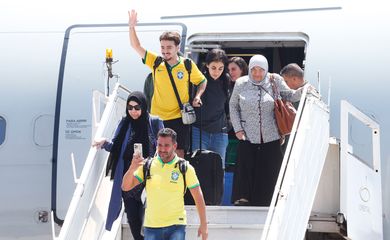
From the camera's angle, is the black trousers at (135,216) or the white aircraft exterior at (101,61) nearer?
the black trousers at (135,216)

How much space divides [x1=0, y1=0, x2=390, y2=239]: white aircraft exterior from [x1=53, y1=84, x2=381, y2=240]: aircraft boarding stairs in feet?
2.98

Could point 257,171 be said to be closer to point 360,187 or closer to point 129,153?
point 360,187

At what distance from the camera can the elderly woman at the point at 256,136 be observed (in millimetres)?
7094

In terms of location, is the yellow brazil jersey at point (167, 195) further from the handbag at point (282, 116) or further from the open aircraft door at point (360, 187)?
the open aircraft door at point (360, 187)

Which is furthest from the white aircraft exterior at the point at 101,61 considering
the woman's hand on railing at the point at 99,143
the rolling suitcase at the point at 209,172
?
the woman's hand on railing at the point at 99,143

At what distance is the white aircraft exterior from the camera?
337 inches

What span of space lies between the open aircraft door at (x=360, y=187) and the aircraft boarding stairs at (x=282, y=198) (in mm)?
75

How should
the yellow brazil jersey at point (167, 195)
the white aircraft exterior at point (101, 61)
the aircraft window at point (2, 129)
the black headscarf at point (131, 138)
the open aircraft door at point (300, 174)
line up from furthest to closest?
the aircraft window at point (2, 129) < the white aircraft exterior at point (101, 61) < the black headscarf at point (131, 138) < the open aircraft door at point (300, 174) < the yellow brazil jersey at point (167, 195)

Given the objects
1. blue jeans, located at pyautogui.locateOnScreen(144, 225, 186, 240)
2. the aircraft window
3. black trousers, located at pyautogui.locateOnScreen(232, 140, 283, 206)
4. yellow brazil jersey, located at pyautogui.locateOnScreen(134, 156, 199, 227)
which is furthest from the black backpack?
the aircraft window

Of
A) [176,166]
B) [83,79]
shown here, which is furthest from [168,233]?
[83,79]

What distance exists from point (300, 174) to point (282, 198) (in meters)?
0.51

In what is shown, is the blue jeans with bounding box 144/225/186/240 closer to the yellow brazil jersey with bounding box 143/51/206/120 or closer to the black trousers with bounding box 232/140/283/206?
the black trousers with bounding box 232/140/283/206

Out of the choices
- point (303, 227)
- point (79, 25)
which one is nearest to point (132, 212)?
point (303, 227)

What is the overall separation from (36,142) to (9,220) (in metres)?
1.00
